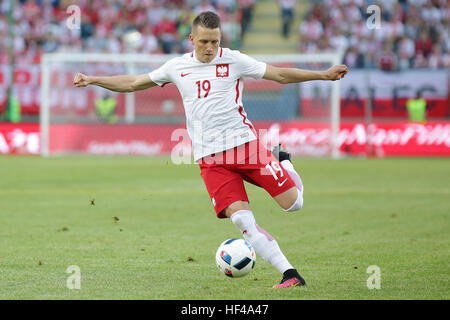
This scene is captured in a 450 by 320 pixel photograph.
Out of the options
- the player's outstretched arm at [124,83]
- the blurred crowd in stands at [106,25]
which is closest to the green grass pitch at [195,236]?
the player's outstretched arm at [124,83]

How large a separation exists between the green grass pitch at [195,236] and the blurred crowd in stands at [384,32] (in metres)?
8.89

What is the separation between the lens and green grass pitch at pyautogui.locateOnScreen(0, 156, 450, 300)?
6.41 m

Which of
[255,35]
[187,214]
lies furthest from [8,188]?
[255,35]

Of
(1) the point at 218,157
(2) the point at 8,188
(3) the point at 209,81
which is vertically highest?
(3) the point at 209,81

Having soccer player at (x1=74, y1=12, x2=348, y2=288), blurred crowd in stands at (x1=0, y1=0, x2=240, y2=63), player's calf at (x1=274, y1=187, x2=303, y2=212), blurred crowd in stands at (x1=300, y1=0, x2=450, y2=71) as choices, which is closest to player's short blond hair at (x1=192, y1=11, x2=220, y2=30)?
soccer player at (x1=74, y1=12, x2=348, y2=288)

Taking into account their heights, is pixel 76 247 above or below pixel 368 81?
below

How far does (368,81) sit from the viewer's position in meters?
24.2

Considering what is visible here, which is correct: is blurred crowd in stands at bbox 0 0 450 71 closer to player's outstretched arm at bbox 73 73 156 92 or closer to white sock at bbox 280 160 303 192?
white sock at bbox 280 160 303 192

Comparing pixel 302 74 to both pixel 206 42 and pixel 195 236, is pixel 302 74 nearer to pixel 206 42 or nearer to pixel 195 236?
pixel 206 42

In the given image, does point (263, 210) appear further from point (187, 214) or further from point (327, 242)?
point (327, 242)
